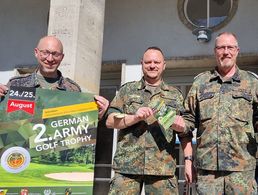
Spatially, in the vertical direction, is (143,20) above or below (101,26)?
above

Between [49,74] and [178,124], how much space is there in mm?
1079

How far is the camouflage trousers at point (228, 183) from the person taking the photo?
3.29 meters

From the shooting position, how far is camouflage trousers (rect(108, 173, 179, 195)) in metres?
3.46

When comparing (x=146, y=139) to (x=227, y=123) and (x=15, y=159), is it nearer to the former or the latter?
(x=227, y=123)

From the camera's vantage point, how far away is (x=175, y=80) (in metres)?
7.58

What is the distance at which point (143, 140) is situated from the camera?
3.58 m

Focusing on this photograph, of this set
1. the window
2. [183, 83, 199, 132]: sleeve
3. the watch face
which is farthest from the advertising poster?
the window

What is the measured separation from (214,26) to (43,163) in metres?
4.63

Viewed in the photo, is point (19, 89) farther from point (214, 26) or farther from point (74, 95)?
point (214, 26)

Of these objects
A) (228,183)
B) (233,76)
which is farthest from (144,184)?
(233,76)

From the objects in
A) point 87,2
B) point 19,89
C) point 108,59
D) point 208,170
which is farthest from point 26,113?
point 108,59

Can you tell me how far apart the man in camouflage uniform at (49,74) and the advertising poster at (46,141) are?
14 cm

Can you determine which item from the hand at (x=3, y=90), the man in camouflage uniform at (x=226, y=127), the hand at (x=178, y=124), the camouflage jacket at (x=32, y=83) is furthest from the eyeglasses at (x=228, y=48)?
the hand at (x=3, y=90)

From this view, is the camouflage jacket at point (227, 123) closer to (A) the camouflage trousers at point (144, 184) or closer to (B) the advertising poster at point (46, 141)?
(A) the camouflage trousers at point (144, 184)
